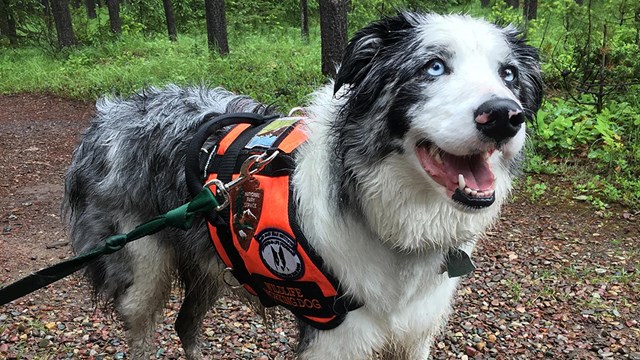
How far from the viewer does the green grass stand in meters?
9.98

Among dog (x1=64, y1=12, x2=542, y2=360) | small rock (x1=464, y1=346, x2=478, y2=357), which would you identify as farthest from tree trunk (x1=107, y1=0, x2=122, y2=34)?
small rock (x1=464, y1=346, x2=478, y2=357)

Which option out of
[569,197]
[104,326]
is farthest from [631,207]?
[104,326]

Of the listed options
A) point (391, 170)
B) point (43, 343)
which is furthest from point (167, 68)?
point (391, 170)

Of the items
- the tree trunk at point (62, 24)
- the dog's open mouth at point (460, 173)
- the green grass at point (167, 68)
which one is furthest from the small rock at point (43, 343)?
the tree trunk at point (62, 24)

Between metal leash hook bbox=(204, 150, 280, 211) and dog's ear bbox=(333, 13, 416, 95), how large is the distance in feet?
1.54

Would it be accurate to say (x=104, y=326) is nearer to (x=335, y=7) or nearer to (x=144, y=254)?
(x=144, y=254)

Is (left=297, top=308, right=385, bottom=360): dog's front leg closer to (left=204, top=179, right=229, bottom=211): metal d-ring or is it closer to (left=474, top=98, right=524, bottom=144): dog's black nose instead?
(left=204, top=179, right=229, bottom=211): metal d-ring

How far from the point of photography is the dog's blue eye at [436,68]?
6.23 feet

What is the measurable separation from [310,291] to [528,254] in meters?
3.18

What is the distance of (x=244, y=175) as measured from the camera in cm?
232

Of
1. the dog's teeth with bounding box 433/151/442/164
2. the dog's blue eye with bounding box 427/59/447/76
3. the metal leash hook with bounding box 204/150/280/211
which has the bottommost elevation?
the metal leash hook with bounding box 204/150/280/211

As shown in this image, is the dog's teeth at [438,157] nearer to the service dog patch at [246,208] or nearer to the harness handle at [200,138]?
the service dog patch at [246,208]

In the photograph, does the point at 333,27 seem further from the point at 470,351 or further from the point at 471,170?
the point at 471,170

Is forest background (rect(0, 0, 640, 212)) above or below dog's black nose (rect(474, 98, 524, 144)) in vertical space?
below
